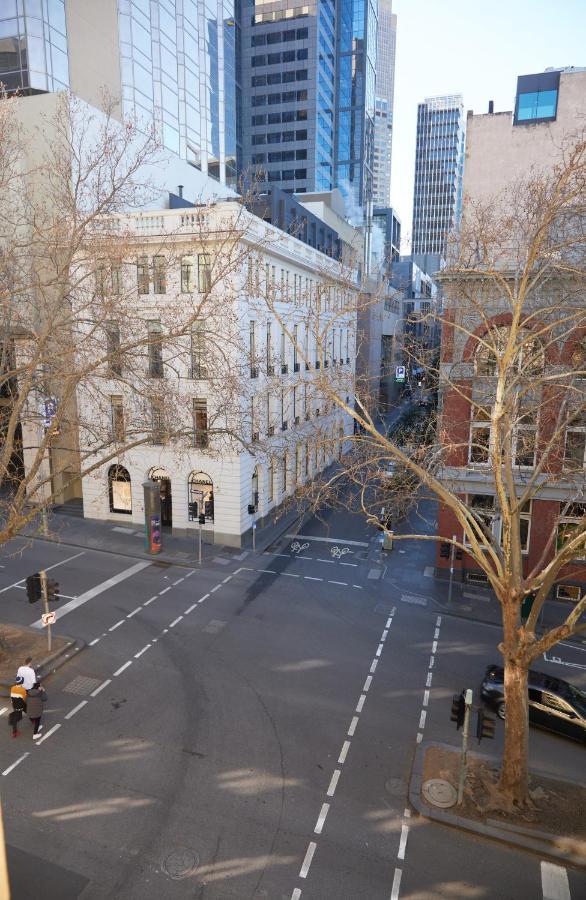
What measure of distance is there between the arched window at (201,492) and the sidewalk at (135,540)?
1042 mm

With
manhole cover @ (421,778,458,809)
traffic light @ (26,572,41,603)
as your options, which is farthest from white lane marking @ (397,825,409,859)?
traffic light @ (26,572,41,603)

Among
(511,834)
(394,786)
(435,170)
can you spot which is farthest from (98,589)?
(435,170)

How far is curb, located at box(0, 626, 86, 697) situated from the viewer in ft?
50.8

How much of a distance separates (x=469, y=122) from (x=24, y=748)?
2671 cm

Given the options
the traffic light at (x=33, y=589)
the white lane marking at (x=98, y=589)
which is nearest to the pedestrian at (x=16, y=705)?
the traffic light at (x=33, y=589)

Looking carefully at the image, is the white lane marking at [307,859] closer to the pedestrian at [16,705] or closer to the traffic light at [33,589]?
the pedestrian at [16,705]

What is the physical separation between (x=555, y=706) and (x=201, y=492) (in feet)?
61.5

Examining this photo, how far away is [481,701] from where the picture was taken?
52.9ft

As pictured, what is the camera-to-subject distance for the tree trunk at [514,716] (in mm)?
11289

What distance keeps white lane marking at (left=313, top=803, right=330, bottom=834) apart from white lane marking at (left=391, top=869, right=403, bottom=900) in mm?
1592

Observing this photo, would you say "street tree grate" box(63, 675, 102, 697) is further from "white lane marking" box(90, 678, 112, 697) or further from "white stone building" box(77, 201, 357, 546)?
"white stone building" box(77, 201, 357, 546)

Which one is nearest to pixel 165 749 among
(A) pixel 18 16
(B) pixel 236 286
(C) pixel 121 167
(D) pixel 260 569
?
(D) pixel 260 569

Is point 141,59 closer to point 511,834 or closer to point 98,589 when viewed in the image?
point 98,589

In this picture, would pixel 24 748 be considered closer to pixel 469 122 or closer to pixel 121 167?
pixel 469 122
